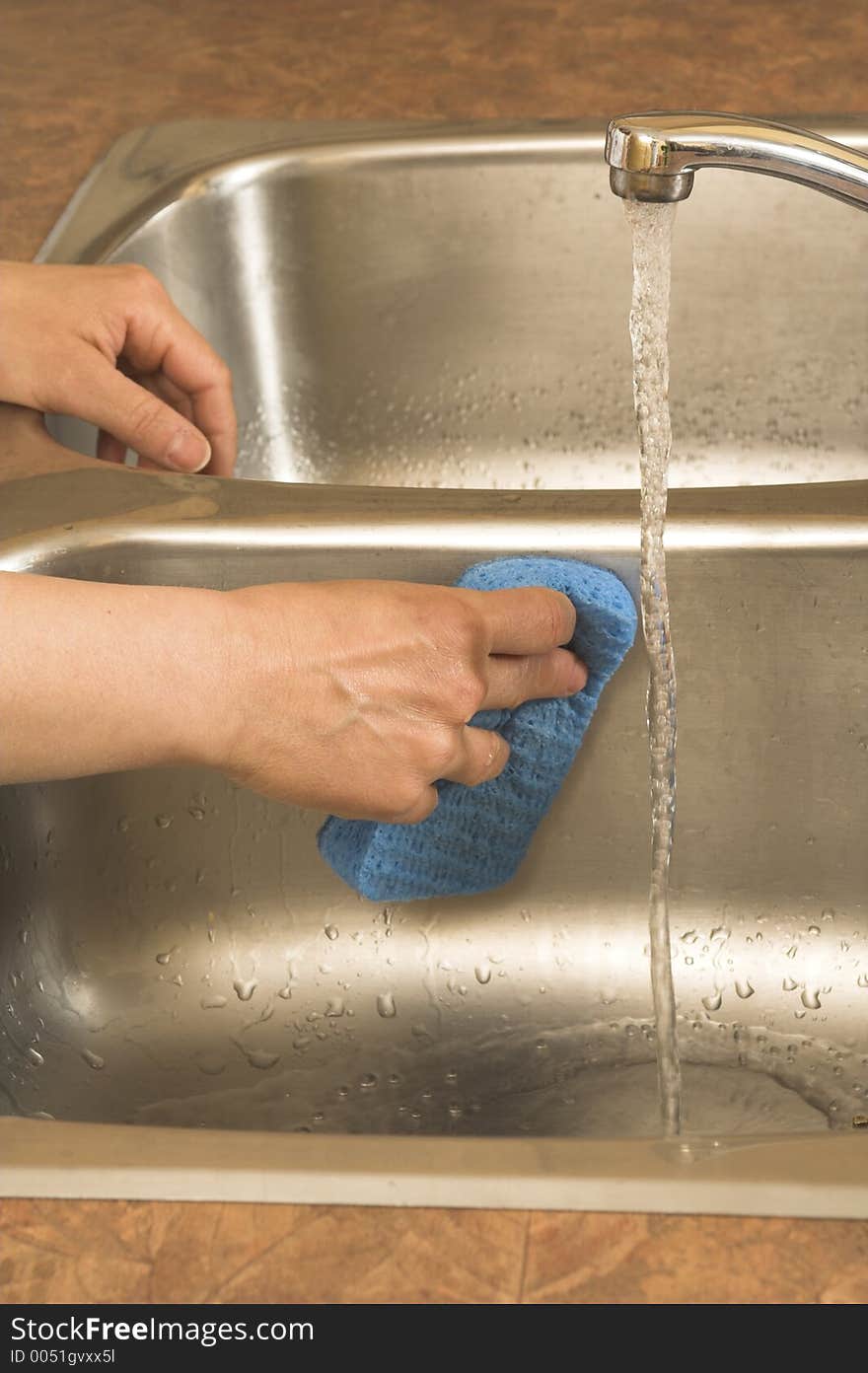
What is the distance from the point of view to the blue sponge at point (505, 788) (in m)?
0.68

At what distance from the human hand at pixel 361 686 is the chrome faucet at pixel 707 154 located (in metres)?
0.20

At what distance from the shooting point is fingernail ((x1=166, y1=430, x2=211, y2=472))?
80 cm

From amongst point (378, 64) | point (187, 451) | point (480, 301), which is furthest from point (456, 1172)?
point (378, 64)

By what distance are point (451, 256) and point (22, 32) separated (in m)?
0.49

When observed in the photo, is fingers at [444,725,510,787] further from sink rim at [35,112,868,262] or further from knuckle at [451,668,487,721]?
sink rim at [35,112,868,262]

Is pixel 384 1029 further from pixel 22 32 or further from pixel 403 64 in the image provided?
pixel 22 32

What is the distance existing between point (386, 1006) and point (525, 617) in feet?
0.88

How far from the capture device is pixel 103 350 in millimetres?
812

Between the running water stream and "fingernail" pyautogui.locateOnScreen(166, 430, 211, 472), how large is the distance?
27 cm

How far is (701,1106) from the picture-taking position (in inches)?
28.8

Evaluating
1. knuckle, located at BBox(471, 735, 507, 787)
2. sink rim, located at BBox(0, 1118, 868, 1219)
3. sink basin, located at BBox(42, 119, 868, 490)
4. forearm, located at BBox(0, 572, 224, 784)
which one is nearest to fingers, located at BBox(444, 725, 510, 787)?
knuckle, located at BBox(471, 735, 507, 787)

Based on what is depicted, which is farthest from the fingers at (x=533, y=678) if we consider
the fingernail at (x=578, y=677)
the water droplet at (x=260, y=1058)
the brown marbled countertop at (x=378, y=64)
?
the brown marbled countertop at (x=378, y=64)

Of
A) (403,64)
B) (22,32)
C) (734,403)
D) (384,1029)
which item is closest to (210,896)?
(384,1029)

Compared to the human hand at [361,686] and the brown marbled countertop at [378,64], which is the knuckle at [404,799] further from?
the brown marbled countertop at [378,64]
